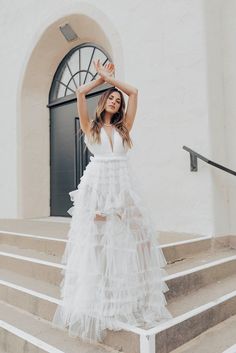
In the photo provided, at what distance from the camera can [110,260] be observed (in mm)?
1994

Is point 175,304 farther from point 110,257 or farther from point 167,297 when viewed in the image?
point 110,257

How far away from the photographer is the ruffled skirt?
6.51 feet

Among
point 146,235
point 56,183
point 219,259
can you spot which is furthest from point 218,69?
point 56,183

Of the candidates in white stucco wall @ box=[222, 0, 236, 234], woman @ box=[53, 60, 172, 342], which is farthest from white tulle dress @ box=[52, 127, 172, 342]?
white stucco wall @ box=[222, 0, 236, 234]

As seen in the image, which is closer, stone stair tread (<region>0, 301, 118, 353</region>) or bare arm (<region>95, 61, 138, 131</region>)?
stone stair tread (<region>0, 301, 118, 353</region>)

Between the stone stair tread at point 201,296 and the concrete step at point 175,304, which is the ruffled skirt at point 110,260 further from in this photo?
the stone stair tread at point 201,296

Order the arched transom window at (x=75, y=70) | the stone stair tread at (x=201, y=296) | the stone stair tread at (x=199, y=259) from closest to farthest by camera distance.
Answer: the stone stair tread at (x=201, y=296) → the stone stair tread at (x=199, y=259) → the arched transom window at (x=75, y=70)

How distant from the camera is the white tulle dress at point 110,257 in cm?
199

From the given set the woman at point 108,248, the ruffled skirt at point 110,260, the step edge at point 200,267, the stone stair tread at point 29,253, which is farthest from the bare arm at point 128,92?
the stone stair tread at point 29,253

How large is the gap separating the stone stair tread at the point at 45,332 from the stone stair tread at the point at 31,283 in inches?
7.7

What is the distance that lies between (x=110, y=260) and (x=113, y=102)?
1018 millimetres

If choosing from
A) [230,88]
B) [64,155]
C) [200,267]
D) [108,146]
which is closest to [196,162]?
[230,88]

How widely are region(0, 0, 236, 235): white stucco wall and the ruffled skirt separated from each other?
1276 mm

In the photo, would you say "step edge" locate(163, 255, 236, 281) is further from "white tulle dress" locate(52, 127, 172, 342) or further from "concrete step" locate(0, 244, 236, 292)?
"white tulle dress" locate(52, 127, 172, 342)
